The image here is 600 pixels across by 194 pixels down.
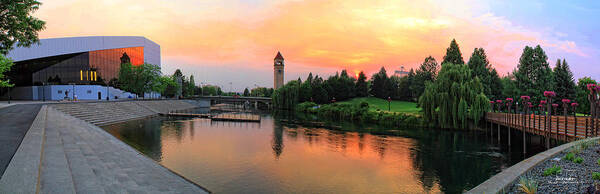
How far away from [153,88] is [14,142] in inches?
2589

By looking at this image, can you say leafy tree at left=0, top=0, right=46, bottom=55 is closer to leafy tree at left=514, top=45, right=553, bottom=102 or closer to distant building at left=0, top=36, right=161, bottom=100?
distant building at left=0, top=36, right=161, bottom=100

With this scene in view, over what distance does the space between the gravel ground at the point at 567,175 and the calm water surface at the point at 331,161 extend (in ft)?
17.2

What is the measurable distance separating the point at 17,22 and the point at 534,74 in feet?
204

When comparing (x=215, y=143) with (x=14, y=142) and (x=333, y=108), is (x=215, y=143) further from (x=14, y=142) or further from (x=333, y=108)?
(x=333, y=108)

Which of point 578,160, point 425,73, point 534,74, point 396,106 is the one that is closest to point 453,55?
point 534,74

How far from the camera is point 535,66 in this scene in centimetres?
4822

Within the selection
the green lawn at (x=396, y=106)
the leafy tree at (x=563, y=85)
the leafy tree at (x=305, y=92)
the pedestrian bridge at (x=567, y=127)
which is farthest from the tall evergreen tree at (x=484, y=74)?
the leafy tree at (x=305, y=92)

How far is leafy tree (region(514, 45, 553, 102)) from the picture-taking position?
47062 millimetres

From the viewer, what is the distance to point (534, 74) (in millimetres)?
48188

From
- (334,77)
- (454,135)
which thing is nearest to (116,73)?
(334,77)

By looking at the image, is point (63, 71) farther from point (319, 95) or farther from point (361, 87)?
point (361, 87)

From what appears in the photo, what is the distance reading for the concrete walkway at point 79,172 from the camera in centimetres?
816

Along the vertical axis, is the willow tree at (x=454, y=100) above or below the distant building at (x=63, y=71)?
below

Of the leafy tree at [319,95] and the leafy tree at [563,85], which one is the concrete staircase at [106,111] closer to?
the leafy tree at [319,95]
